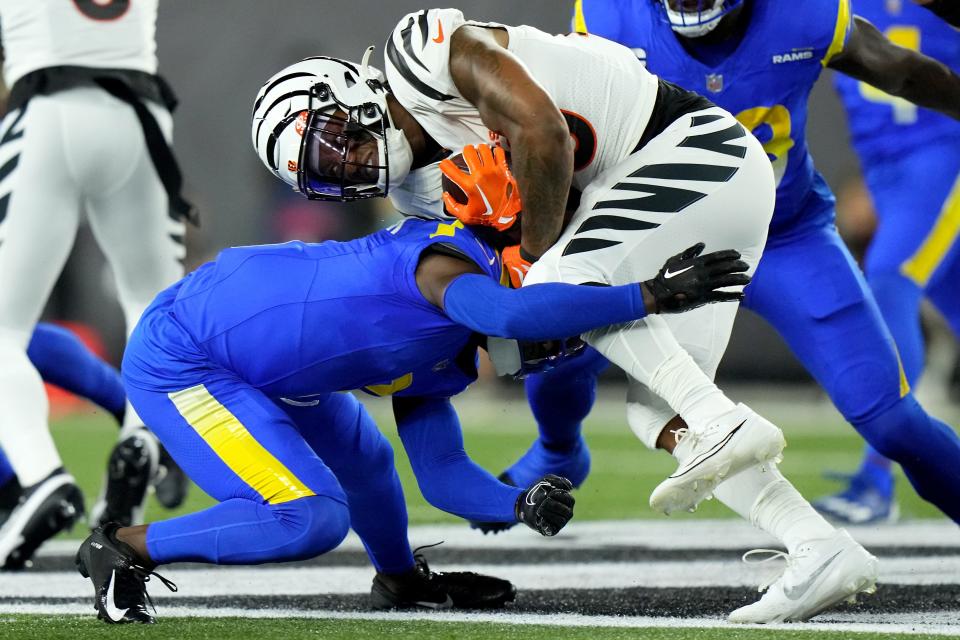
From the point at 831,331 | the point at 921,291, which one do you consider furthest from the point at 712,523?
the point at 831,331

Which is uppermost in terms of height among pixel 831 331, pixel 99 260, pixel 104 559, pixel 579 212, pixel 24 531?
pixel 579 212

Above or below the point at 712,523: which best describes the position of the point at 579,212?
above

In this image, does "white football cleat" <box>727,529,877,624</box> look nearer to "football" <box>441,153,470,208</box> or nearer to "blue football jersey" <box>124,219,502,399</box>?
"blue football jersey" <box>124,219,502,399</box>

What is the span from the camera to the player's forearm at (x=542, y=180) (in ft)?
9.83

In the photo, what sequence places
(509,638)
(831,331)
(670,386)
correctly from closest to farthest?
(509,638)
(670,386)
(831,331)

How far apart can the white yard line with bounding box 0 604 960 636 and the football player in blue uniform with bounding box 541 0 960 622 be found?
0.65 metres

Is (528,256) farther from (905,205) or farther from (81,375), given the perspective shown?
(905,205)

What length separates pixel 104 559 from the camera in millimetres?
3055

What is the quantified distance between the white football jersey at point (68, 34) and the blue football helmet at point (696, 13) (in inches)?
70.7

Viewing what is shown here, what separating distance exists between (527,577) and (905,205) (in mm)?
2267

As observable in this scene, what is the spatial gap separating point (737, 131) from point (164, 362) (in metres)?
1.41

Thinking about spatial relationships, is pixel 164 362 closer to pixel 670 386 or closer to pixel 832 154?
pixel 670 386

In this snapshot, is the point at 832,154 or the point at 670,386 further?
the point at 832,154

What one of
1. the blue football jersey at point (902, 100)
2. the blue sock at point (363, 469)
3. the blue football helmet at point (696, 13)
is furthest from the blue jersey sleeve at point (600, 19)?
the blue football jersey at point (902, 100)
